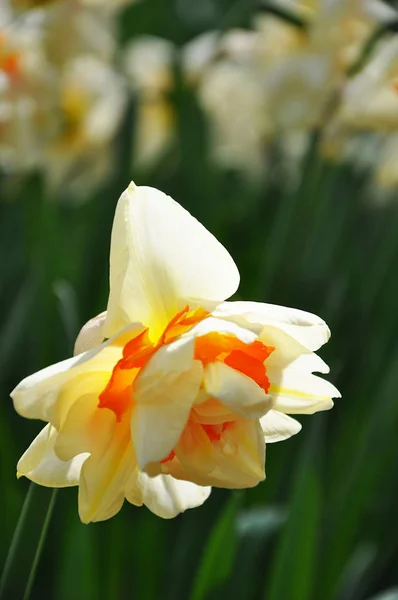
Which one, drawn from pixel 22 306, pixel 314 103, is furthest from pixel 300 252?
pixel 22 306

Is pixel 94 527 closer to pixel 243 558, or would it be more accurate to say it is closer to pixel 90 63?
pixel 243 558

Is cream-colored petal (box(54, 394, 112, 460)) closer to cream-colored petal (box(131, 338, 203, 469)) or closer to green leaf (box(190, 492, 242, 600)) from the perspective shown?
cream-colored petal (box(131, 338, 203, 469))

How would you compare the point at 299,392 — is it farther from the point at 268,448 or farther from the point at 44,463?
the point at 268,448

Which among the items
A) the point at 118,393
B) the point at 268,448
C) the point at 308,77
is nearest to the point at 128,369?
the point at 118,393

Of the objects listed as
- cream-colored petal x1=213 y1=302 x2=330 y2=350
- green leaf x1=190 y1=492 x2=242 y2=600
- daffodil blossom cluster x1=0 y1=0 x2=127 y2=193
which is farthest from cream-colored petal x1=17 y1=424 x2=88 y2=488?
daffodil blossom cluster x1=0 y1=0 x2=127 y2=193

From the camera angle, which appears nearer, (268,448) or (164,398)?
(164,398)
